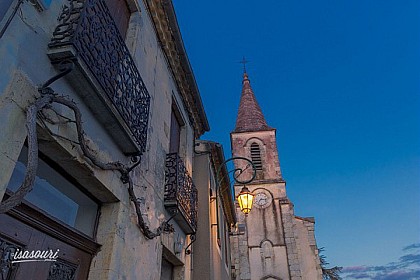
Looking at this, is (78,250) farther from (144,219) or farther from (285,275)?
A: (285,275)

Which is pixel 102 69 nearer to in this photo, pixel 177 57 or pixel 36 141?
pixel 36 141

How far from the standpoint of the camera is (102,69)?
3242 millimetres

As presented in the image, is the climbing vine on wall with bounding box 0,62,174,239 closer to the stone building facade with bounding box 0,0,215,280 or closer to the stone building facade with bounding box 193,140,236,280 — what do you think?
the stone building facade with bounding box 0,0,215,280

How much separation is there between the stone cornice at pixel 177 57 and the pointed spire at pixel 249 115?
24407 millimetres

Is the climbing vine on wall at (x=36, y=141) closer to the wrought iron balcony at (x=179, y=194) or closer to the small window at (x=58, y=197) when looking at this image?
the small window at (x=58, y=197)

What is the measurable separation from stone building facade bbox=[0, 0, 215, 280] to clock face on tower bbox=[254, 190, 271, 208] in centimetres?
2351

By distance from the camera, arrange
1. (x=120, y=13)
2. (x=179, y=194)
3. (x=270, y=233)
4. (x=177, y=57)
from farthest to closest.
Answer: (x=270, y=233), (x=177, y=57), (x=179, y=194), (x=120, y=13)

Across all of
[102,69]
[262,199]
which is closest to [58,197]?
[102,69]

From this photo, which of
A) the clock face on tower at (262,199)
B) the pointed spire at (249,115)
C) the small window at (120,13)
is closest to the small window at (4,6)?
the small window at (120,13)

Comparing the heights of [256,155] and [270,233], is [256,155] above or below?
above

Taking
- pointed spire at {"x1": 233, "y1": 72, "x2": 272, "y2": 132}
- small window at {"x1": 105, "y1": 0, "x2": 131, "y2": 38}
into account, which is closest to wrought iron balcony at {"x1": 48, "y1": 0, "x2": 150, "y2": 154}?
small window at {"x1": 105, "y1": 0, "x2": 131, "y2": 38}

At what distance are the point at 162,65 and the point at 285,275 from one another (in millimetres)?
22412

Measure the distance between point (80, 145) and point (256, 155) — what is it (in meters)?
28.7

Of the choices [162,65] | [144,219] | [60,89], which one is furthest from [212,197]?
[60,89]
